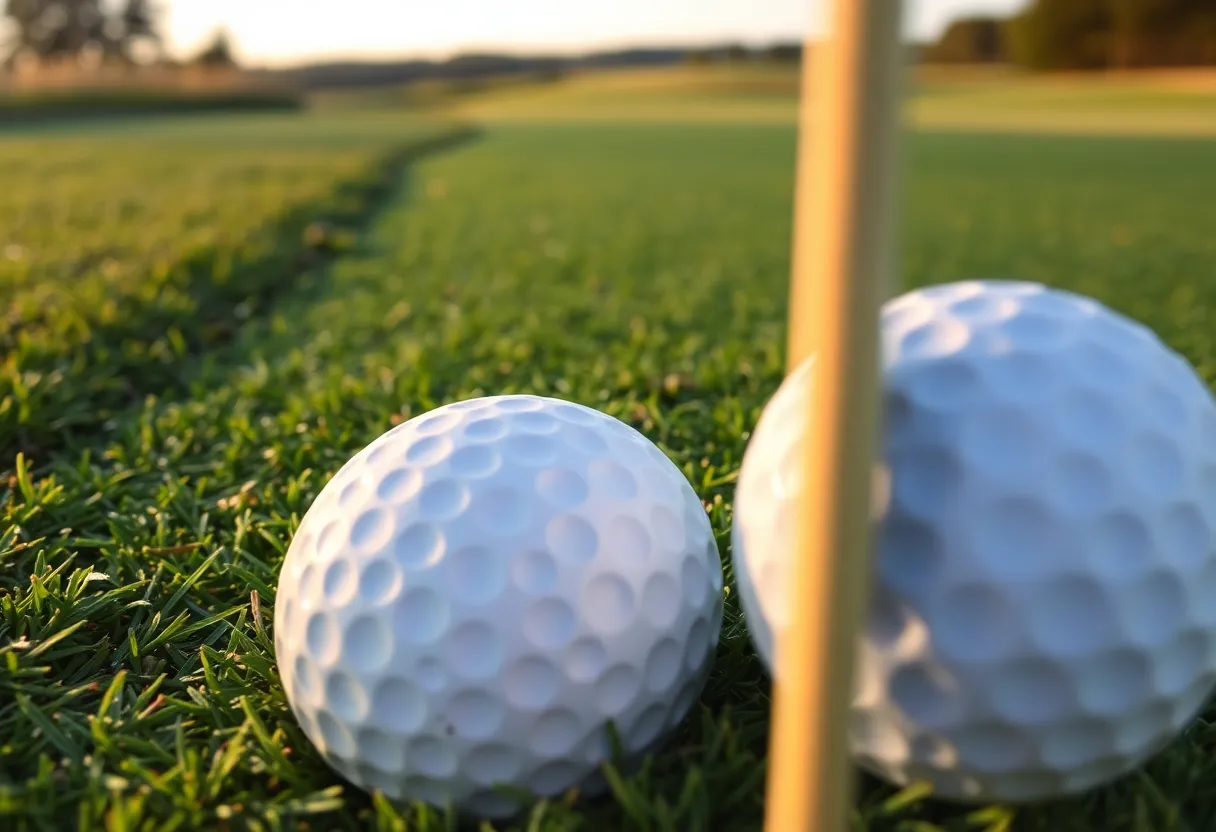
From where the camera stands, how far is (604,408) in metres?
2.92

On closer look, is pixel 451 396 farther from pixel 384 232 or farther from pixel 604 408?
pixel 384 232

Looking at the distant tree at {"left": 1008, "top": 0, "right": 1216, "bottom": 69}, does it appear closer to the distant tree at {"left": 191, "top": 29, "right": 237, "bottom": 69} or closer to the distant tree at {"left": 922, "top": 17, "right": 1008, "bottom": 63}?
the distant tree at {"left": 922, "top": 17, "right": 1008, "bottom": 63}

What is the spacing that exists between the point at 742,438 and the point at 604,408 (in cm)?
46

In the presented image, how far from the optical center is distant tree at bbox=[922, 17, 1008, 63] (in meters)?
58.8

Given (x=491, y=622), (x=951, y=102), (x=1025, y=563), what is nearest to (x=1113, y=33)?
(x=951, y=102)

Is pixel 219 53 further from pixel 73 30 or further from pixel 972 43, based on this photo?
pixel 972 43

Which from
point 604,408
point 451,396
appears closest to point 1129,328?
point 604,408

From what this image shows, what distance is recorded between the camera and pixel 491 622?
4.35 feet

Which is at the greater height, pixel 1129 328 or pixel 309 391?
pixel 1129 328

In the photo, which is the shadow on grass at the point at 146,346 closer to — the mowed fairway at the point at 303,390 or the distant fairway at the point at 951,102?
the mowed fairway at the point at 303,390

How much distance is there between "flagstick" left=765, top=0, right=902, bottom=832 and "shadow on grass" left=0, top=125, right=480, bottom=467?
7.87 feet

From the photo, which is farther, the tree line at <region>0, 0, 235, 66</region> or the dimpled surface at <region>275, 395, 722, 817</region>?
the tree line at <region>0, 0, 235, 66</region>

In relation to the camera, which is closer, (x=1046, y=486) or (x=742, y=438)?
(x=1046, y=486)

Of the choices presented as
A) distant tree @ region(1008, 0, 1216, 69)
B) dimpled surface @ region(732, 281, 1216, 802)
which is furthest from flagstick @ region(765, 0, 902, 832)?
distant tree @ region(1008, 0, 1216, 69)
